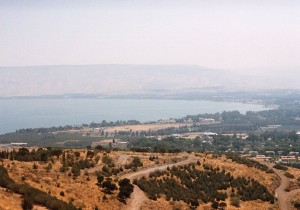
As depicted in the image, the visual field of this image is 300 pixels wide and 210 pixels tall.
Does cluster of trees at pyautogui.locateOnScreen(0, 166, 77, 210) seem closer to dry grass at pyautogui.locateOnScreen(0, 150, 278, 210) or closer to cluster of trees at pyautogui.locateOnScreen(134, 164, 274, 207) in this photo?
dry grass at pyautogui.locateOnScreen(0, 150, 278, 210)

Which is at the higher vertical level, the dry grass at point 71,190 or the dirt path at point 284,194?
the dry grass at point 71,190

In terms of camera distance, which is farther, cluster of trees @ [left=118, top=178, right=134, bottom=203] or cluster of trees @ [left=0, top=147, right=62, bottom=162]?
cluster of trees @ [left=0, top=147, right=62, bottom=162]

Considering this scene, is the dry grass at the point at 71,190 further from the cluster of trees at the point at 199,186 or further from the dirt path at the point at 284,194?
the dirt path at the point at 284,194

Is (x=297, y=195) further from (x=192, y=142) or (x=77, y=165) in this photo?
(x=192, y=142)

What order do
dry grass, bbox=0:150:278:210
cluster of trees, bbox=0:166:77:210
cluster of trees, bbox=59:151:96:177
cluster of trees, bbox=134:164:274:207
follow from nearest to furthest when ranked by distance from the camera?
Result: 1. cluster of trees, bbox=0:166:77:210
2. dry grass, bbox=0:150:278:210
3. cluster of trees, bbox=134:164:274:207
4. cluster of trees, bbox=59:151:96:177

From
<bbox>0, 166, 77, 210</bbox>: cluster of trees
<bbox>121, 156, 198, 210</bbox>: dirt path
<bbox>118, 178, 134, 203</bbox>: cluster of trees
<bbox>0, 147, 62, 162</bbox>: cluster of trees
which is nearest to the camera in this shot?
<bbox>0, 166, 77, 210</bbox>: cluster of trees

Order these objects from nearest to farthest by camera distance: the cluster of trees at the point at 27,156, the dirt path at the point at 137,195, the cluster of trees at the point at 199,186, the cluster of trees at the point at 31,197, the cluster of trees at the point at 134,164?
the cluster of trees at the point at 31,197 < the dirt path at the point at 137,195 < the cluster of trees at the point at 199,186 < the cluster of trees at the point at 27,156 < the cluster of trees at the point at 134,164

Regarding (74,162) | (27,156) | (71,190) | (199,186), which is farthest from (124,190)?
(27,156)

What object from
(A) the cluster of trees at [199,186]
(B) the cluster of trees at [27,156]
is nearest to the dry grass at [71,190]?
(A) the cluster of trees at [199,186]

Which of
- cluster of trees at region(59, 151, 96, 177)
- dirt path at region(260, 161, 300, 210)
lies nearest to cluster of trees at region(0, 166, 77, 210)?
cluster of trees at region(59, 151, 96, 177)
